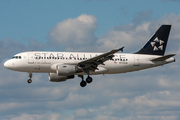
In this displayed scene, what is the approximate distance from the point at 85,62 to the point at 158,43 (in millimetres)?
15193

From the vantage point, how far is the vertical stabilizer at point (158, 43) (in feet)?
200

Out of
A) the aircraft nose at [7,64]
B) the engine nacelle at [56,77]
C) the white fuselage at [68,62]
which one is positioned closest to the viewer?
the white fuselage at [68,62]

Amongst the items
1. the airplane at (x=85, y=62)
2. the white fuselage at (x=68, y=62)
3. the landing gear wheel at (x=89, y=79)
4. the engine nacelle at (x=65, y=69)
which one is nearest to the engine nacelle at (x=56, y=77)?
the airplane at (x=85, y=62)

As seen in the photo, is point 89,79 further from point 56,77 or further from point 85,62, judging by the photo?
point 56,77

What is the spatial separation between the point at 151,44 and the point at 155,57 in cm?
312

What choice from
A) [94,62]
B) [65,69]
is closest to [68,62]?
[65,69]

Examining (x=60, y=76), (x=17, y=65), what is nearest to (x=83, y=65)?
(x=60, y=76)

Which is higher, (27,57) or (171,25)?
(171,25)

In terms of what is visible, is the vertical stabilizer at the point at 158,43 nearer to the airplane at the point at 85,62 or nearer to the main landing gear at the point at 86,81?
the airplane at the point at 85,62

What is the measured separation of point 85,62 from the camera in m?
54.0

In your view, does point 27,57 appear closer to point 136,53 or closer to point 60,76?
point 60,76

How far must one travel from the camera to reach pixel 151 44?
61.5 metres

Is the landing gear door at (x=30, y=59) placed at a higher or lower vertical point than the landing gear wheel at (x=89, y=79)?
higher

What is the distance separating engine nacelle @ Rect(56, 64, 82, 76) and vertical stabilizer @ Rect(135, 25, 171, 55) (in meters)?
13.0
